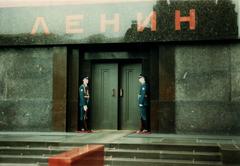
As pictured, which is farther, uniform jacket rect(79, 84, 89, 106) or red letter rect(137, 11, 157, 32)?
uniform jacket rect(79, 84, 89, 106)

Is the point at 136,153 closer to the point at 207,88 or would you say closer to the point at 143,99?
the point at 143,99

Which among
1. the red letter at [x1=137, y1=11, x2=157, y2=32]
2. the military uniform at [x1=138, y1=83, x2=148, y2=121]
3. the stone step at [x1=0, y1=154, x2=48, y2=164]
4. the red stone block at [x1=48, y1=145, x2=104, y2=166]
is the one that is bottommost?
the stone step at [x1=0, y1=154, x2=48, y2=164]

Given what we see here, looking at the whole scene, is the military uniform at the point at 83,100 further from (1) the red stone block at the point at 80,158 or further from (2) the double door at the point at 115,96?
(1) the red stone block at the point at 80,158

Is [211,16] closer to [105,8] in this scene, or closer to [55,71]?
[105,8]

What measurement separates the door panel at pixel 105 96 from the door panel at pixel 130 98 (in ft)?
0.85

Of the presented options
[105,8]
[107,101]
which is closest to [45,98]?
[107,101]

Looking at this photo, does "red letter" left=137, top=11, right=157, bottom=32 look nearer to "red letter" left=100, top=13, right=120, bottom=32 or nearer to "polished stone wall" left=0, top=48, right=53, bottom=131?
"red letter" left=100, top=13, right=120, bottom=32

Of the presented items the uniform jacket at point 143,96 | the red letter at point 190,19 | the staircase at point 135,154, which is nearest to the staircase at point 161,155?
the staircase at point 135,154

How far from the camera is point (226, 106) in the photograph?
12055 mm

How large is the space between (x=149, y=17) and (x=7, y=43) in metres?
4.92

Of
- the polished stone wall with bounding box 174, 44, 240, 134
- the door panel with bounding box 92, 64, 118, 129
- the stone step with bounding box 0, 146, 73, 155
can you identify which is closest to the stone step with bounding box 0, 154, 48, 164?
the stone step with bounding box 0, 146, 73, 155

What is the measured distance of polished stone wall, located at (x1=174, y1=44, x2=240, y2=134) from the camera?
12.1 metres

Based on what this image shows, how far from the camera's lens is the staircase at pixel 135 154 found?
29.4 feet

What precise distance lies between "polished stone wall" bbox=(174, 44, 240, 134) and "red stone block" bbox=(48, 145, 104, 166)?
26.7 feet
